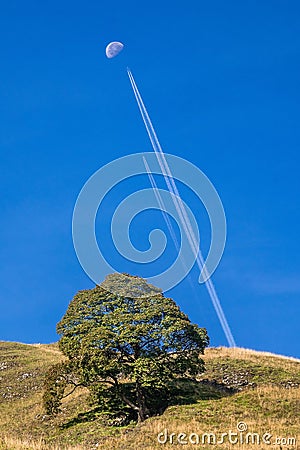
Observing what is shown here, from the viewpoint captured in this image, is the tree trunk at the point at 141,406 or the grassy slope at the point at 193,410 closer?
the grassy slope at the point at 193,410

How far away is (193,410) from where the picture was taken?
128ft

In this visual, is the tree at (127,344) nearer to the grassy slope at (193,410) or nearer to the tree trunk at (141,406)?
the tree trunk at (141,406)

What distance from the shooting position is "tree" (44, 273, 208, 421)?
4069 cm

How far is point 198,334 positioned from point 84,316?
8894 millimetres

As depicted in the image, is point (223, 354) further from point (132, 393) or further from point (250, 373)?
point (132, 393)

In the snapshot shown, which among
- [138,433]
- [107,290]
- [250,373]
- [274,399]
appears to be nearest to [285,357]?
[250,373]

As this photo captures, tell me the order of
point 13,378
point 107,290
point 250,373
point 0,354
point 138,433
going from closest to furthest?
point 138,433 → point 107,290 → point 250,373 → point 13,378 → point 0,354

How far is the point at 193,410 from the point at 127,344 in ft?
21.6

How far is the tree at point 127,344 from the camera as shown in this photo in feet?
133

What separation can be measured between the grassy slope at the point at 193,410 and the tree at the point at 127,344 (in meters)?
2.41

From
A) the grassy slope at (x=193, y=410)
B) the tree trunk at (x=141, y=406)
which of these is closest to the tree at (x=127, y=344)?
the tree trunk at (x=141, y=406)

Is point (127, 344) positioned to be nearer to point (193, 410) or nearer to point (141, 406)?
point (141, 406)

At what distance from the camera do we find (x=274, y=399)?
4075 centimetres

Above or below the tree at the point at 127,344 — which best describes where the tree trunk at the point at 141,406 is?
below
